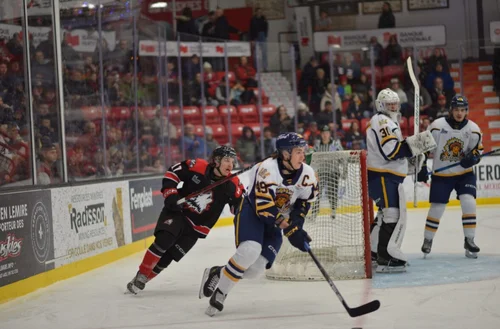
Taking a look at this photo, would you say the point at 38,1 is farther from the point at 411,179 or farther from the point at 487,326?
the point at 411,179

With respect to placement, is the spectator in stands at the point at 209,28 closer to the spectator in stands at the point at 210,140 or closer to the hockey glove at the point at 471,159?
the spectator in stands at the point at 210,140

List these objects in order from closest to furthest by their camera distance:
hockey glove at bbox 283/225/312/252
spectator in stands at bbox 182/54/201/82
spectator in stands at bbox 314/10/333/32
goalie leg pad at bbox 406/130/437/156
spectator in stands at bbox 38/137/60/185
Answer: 1. hockey glove at bbox 283/225/312/252
2. goalie leg pad at bbox 406/130/437/156
3. spectator in stands at bbox 38/137/60/185
4. spectator in stands at bbox 182/54/201/82
5. spectator in stands at bbox 314/10/333/32

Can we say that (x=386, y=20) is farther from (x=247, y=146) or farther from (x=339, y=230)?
(x=339, y=230)

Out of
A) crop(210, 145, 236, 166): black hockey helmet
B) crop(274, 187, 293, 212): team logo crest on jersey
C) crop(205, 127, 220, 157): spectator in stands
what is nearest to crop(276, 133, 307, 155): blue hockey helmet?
crop(274, 187, 293, 212): team logo crest on jersey

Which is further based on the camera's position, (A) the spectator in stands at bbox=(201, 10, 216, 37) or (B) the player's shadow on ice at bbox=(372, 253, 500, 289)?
(A) the spectator in stands at bbox=(201, 10, 216, 37)

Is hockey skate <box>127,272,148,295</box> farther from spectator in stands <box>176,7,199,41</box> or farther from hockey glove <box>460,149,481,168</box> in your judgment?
spectator in stands <box>176,7,199,41</box>

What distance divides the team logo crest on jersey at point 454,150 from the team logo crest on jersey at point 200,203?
2.01m

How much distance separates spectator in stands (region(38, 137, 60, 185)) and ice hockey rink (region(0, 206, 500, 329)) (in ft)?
2.52

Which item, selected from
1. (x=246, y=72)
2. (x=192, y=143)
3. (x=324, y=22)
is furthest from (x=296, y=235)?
(x=324, y=22)

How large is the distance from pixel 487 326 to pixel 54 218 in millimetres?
3412

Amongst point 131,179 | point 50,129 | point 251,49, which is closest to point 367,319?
point 50,129

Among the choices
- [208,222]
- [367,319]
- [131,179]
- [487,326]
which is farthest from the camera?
[131,179]

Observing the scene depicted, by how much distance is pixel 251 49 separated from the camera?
11.7m

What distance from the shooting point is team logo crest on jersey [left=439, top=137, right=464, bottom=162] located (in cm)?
652
